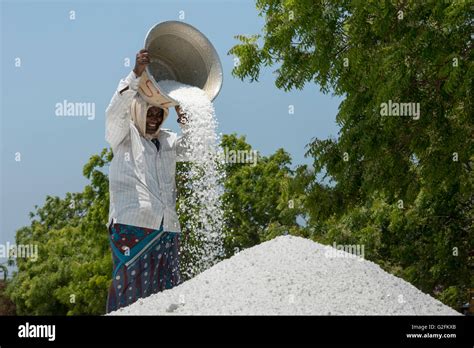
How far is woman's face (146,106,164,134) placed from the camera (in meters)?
7.98

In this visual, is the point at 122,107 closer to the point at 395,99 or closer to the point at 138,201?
the point at 138,201

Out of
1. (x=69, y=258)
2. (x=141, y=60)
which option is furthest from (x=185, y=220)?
(x=141, y=60)

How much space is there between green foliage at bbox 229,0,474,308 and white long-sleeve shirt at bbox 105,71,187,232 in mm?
2321

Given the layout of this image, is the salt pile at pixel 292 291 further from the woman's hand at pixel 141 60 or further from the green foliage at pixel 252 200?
the green foliage at pixel 252 200

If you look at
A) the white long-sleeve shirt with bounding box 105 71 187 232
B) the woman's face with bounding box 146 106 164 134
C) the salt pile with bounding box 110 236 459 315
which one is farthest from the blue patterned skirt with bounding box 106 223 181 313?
the woman's face with bounding box 146 106 164 134

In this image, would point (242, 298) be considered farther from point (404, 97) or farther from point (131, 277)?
point (404, 97)

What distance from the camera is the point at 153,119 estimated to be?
316 inches

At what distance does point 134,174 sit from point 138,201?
0.27 metres

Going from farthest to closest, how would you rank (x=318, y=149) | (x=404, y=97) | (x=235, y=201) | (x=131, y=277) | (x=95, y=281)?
(x=235, y=201), (x=95, y=281), (x=318, y=149), (x=404, y=97), (x=131, y=277)

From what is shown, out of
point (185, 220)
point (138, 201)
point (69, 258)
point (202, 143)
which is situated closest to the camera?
point (138, 201)

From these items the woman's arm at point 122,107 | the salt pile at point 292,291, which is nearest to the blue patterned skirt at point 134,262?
the salt pile at point 292,291
